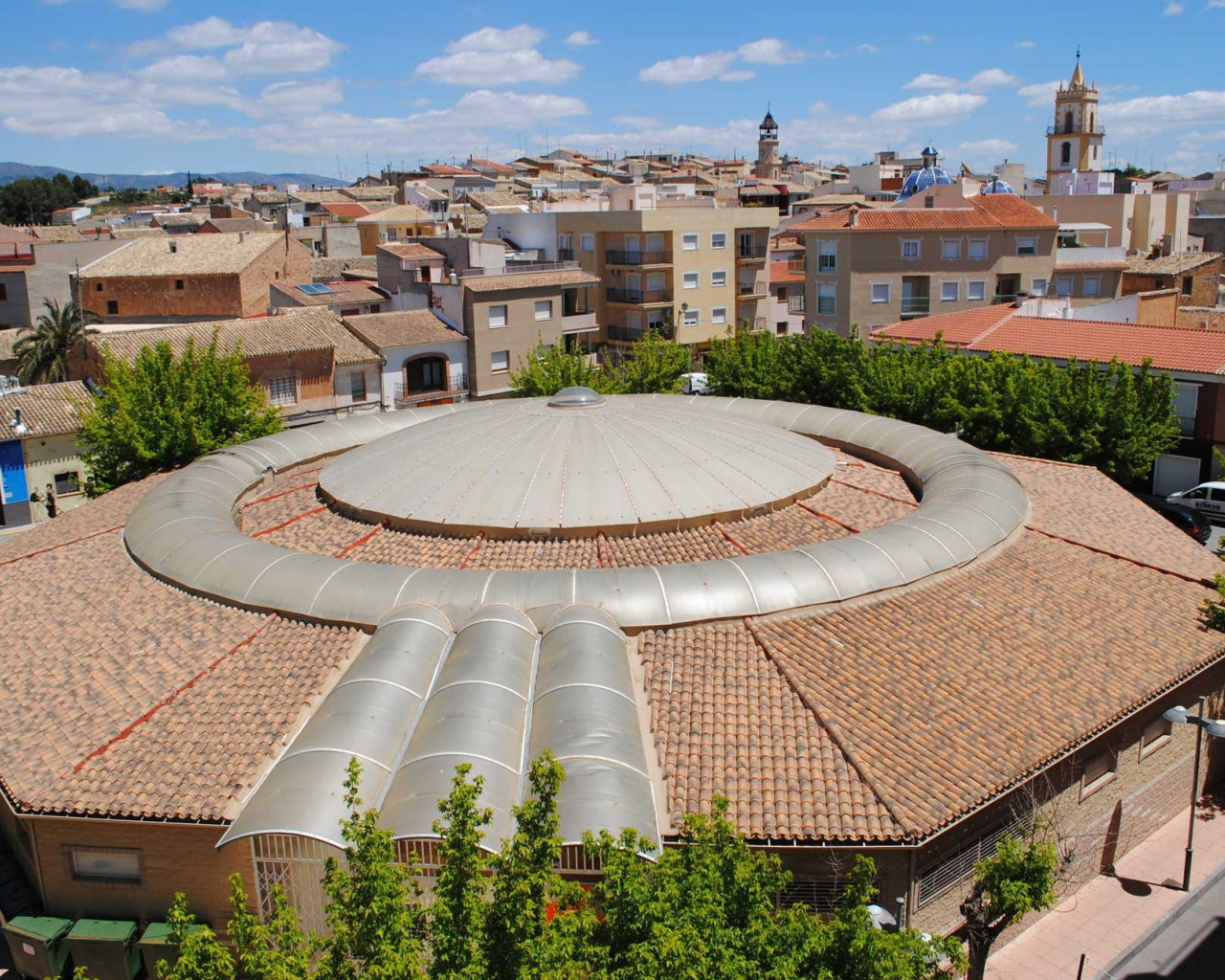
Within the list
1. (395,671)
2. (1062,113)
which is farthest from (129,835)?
(1062,113)

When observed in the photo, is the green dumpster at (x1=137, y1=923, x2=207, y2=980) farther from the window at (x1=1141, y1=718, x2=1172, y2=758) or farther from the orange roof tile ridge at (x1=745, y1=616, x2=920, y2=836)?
the window at (x1=1141, y1=718, x2=1172, y2=758)

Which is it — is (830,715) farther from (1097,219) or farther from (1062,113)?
(1062,113)

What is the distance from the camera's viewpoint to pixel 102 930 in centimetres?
1467

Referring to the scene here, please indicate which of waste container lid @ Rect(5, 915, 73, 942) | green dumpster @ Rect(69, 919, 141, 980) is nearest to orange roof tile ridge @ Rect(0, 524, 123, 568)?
waste container lid @ Rect(5, 915, 73, 942)

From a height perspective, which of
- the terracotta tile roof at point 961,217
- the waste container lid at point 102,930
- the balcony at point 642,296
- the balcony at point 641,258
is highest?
the terracotta tile roof at point 961,217

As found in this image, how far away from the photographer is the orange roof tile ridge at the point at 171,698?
1491 cm

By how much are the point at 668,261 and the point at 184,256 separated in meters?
25.6

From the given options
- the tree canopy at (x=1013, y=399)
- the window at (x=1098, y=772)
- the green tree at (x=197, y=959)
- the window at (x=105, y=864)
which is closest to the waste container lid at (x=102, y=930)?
the window at (x=105, y=864)

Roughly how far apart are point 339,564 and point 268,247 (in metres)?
45.5

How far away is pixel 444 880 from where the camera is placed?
10016 mm

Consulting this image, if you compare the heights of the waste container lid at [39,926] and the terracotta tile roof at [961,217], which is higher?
the terracotta tile roof at [961,217]

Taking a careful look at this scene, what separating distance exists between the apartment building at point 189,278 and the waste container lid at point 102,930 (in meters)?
47.4

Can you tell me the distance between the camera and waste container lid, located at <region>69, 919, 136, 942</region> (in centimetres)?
1453

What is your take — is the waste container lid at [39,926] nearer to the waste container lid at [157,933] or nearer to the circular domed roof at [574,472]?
the waste container lid at [157,933]
